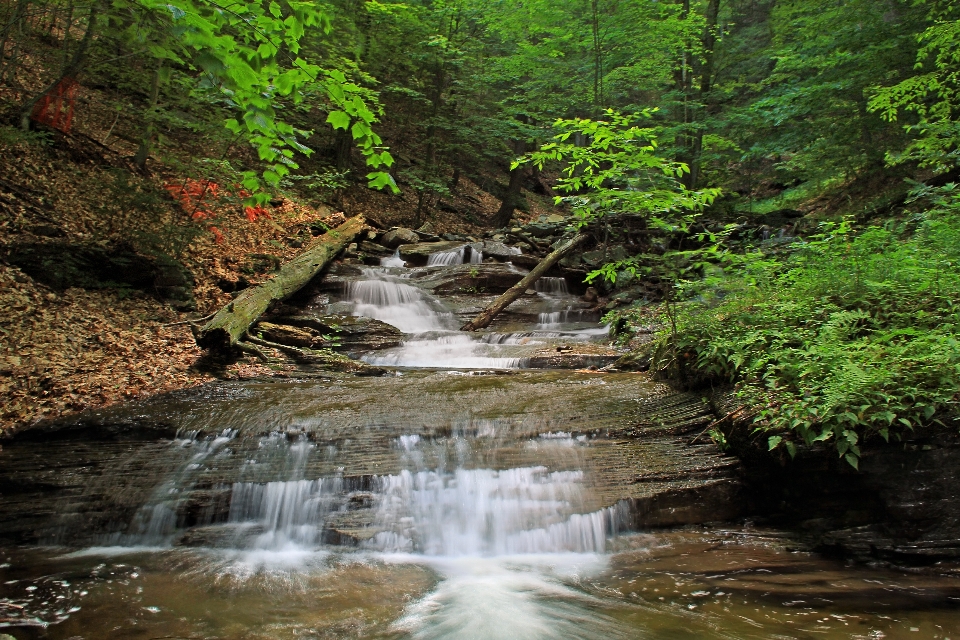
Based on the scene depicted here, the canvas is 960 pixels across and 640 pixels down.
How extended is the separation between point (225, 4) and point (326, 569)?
359 centimetres

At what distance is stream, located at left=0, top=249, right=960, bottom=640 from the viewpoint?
9.71 feet

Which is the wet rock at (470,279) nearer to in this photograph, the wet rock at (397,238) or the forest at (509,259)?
the forest at (509,259)

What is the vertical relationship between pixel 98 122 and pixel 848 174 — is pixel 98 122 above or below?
above

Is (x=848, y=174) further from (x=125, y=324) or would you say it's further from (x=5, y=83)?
(x=5, y=83)

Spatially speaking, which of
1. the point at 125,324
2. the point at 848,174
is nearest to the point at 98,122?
the point at 125,324

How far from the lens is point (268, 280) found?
30.5 feet

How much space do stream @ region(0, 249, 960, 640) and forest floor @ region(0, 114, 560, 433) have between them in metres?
0.82

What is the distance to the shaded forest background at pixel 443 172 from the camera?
11.4 feet

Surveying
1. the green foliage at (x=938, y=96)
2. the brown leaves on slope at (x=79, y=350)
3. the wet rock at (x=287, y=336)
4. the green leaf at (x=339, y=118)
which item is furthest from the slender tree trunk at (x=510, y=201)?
the green leaf at (x=339, y=118)

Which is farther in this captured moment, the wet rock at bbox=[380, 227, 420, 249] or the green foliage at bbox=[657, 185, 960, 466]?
the wet rock at bbox=[380, 227, 420, 249]

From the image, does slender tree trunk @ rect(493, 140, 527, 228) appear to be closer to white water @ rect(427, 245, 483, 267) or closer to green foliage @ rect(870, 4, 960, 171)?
white water @ rect(427, 245, 483, 267)

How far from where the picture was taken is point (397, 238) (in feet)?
50.5

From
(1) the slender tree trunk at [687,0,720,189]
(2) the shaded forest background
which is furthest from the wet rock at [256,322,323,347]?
(1) the slender tree trunk at [687,0,720,189]

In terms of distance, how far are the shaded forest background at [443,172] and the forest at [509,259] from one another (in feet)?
0.17
